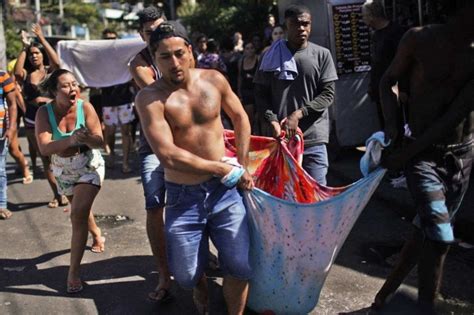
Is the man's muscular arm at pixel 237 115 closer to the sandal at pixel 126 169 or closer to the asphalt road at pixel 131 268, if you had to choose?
the asphalt road at pixel 131 268

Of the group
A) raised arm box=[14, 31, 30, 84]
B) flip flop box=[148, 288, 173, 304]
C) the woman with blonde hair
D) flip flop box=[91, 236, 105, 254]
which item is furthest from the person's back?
raised arm box=[14, 31, 30, 84]

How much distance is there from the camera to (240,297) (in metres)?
3.41

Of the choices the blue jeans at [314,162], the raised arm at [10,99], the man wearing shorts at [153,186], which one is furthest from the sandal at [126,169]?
the blue jeans at [314,162]

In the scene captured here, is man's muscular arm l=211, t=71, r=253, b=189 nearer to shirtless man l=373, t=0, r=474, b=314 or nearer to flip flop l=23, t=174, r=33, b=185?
shirtless man l=373, t=0, r=474, b=314

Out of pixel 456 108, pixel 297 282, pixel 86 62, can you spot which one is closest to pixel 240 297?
pixel 297 282

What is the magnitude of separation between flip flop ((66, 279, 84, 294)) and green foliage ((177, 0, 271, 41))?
14622 millimetres

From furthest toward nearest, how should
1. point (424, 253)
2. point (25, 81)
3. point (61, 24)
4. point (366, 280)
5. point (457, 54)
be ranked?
point (61, 24), point (25, 81), point (366, 280), point (424, 253), point (457, 54)

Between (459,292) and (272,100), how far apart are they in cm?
191

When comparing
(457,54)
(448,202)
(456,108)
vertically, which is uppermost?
(457,54)

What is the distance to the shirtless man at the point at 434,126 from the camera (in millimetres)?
3191

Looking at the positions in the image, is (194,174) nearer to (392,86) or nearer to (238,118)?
(238,118)

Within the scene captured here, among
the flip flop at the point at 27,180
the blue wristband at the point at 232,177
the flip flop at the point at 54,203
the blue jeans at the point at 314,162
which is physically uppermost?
the blue wristband at the point at 232,177

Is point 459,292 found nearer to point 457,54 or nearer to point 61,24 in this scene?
point 457,54

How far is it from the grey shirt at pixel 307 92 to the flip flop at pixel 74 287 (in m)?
1.88
